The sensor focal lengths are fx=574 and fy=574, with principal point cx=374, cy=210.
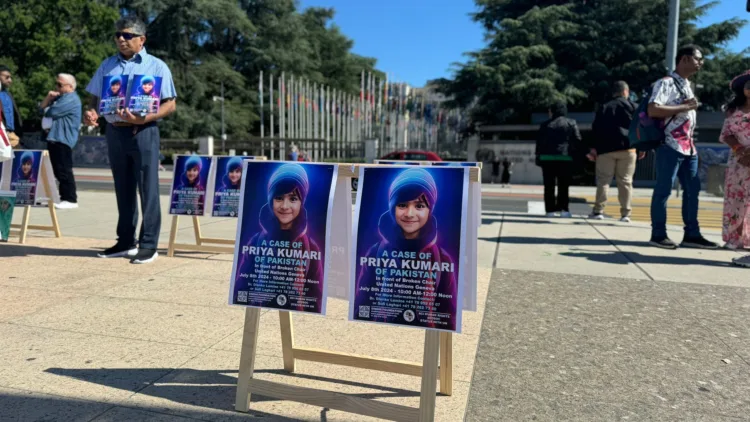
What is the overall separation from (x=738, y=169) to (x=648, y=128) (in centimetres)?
104

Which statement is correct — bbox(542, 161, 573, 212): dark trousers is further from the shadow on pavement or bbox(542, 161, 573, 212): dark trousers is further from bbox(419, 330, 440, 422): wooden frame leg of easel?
bbox(419, 330, 440, 422): wooden frame leg of easel

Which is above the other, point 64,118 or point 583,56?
point 583,56

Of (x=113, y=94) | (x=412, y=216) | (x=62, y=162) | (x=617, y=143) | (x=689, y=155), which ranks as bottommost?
(x=412, y=216)

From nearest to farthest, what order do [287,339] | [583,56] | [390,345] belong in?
[287,339] < [390,345] < [583,56]

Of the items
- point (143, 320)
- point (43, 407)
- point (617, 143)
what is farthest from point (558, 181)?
point (43, 407)

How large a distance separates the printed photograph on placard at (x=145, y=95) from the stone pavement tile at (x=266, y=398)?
284 cm

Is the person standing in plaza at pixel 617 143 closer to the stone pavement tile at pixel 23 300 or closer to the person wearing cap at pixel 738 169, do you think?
the person wearing cap at pixel 738 169

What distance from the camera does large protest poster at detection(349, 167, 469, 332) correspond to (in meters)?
2.29

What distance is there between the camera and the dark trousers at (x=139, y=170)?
5.27 metres

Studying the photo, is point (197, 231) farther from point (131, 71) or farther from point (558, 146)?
point (558, 146)

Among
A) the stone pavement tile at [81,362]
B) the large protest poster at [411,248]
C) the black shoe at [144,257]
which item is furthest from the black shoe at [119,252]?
the large protest poster at [411,248]

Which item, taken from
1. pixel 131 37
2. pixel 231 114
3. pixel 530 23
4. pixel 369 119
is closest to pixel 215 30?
pixel 231 114

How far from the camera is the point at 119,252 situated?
5582 millimetres

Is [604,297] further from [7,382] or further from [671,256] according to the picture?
[7,382]
